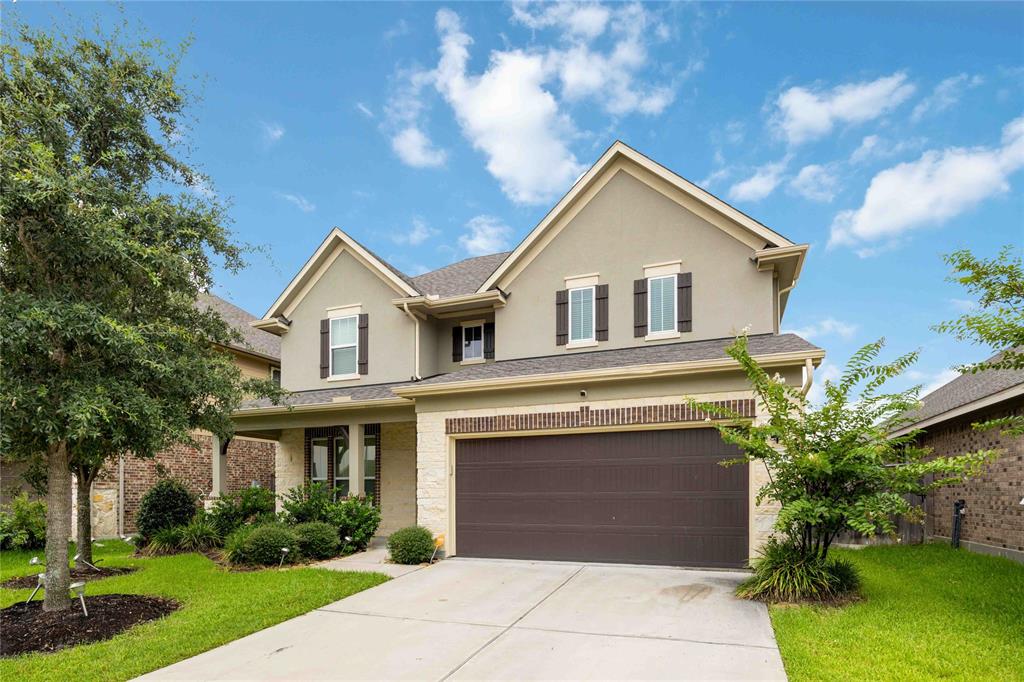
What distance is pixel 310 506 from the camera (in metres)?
13.3

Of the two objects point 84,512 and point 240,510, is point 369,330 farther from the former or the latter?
point 84,512

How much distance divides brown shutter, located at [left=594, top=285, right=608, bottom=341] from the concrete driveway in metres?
5.12

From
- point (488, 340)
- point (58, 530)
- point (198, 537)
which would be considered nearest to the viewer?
point (58, 530)

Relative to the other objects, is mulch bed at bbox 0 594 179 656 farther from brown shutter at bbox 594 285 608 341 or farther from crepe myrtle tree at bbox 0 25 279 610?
brown shutter at bbox 594 285 608 341

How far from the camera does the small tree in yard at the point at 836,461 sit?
7578 millimetres

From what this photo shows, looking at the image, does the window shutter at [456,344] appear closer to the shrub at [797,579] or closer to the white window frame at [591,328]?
the white window frame at [591,328]

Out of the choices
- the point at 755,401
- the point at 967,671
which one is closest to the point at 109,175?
the point at 755,401

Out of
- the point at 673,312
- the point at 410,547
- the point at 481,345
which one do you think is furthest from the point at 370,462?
the point at 673,312

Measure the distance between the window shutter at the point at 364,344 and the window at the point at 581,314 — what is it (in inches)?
210

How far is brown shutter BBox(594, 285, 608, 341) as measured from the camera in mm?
13125

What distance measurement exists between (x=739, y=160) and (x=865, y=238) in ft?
15.9

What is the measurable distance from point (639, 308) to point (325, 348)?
8106mm

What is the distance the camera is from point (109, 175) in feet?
28.5

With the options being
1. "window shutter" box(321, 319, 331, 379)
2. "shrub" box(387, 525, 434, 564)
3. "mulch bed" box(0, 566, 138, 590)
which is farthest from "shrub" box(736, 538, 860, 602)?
"window shutter" box(321, 319, 331, 379)
